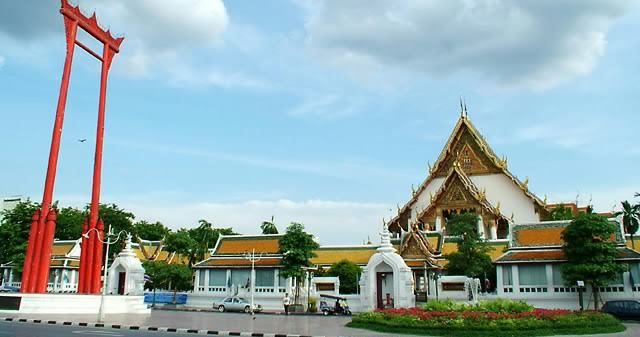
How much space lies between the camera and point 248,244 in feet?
115

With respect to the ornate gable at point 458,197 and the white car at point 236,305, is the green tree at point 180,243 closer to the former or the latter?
the white car at point 236,305

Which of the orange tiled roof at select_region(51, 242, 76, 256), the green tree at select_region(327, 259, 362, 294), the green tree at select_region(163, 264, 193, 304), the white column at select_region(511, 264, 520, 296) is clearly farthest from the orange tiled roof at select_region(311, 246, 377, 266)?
the orange tiled roof at select_region(51, 242, 76, 256)

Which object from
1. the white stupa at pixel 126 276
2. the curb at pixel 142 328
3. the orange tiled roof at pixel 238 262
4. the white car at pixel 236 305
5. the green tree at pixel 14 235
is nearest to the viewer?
the curb at pixel 142 328

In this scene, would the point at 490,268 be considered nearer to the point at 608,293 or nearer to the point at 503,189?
the point at 608,293

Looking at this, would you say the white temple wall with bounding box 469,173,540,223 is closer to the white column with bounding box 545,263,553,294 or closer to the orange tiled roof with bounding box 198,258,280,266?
the white column with bounding box 545,263,553,294

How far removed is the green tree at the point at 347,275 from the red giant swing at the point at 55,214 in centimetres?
1325

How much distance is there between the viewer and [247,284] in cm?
3319

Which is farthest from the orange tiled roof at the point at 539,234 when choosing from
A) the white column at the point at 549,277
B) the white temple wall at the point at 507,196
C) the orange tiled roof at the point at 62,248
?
the orange tiled roof at the point at 62,248

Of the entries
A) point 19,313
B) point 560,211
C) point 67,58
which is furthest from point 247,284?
point 560,211

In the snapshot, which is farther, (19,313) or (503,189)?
(503,189)

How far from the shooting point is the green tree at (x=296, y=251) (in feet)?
101

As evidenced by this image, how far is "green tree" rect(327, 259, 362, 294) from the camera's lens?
32.9 m

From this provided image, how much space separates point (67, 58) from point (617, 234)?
91.0 ft

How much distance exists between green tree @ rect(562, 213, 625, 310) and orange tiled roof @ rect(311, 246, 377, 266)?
521 inches
